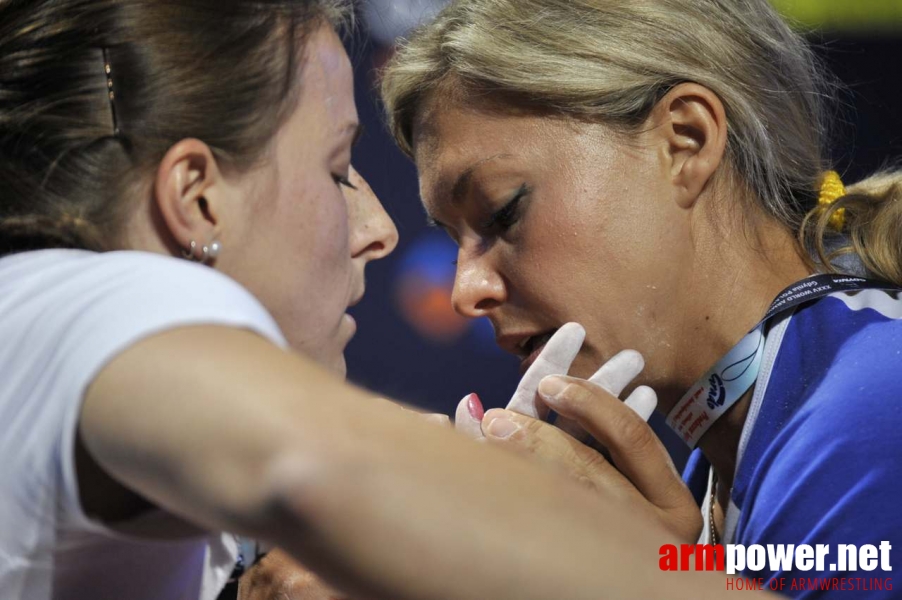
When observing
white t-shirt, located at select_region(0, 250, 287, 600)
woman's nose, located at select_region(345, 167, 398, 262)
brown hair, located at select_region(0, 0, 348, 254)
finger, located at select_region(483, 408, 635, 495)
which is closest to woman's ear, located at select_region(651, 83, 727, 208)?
finger, located at select_region(483, 408, 635, 495)

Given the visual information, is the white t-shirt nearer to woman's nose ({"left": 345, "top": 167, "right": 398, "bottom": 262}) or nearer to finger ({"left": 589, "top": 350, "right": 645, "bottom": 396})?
woman's nose ({"left": 345, "top": 167, "right": 398, "bottom": 262})

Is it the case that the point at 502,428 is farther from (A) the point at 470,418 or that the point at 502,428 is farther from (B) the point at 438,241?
(B) the point at 438,241

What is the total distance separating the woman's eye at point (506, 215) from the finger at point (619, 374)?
0.27 meters

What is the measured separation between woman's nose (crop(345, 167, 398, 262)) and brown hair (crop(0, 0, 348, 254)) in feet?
0.73

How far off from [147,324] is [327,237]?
0.42m

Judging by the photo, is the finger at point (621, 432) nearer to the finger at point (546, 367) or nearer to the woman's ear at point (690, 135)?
the finger at point (546, 367)

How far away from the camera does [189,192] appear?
0.90 metres

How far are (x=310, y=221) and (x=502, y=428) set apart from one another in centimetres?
51

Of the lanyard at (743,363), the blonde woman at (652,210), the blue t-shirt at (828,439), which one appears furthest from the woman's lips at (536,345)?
the blue t-shirt at (828,439)

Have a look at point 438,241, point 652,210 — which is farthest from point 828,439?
point 438,241

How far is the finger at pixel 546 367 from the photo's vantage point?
1404mm

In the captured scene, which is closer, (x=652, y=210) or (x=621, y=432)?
(x=621, y=432)

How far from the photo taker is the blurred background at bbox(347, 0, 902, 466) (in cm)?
241

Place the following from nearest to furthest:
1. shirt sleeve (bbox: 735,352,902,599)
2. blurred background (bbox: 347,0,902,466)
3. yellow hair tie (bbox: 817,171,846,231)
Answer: shirt sleeve (bbox: 735,352,902,599), yellow hair tie (bbox: 817,171,846,231), blurred background (bbox: 347,0,902,466)
